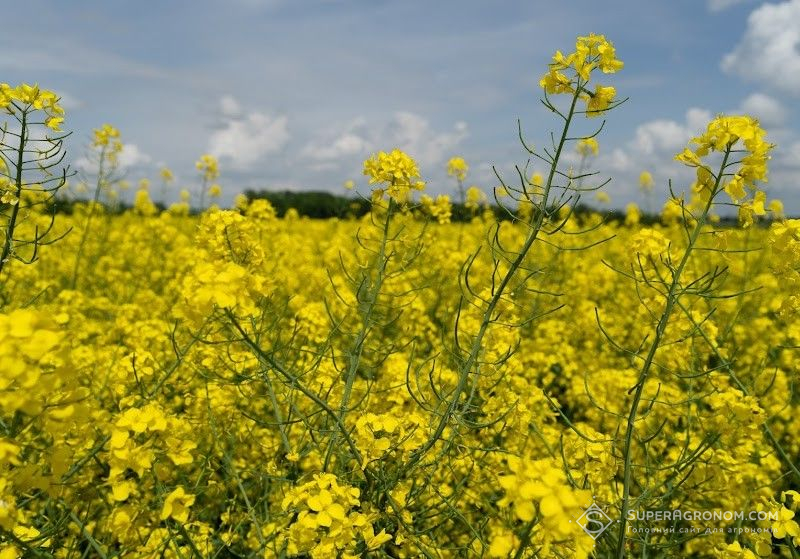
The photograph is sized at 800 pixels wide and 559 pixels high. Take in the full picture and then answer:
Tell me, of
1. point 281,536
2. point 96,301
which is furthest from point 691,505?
point 96,301

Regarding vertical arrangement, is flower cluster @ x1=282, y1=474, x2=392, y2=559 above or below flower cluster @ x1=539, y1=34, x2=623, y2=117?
below

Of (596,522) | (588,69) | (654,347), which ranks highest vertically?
(588,69)

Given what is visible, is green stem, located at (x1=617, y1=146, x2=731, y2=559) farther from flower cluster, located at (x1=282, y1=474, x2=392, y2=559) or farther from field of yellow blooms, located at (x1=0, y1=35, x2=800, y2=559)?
flower cluster, located at (x1=282, y1=474, x2=392, y2=559)

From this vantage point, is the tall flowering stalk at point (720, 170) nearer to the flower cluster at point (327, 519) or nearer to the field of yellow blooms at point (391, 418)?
the field of yellow blooms at point (391, 418)

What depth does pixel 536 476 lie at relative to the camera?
1240mm

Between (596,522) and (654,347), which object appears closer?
(654,347)

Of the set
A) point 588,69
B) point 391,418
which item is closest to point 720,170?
point 588,69

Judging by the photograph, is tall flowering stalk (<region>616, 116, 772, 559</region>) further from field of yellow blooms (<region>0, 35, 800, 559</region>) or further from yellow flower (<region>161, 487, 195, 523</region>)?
yellow flower (<region>161, 487, 195, 523</region>)

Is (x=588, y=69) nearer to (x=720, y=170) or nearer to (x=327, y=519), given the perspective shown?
(x=720, y=170)

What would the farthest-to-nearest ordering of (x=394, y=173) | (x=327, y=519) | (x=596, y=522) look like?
(x=394, y=173) < (x=596, y=522) < (x=327, y=519)

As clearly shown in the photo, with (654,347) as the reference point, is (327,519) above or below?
below

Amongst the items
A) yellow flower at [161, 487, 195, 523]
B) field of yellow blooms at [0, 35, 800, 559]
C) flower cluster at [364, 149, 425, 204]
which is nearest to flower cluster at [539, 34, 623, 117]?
field of yellow blooms at [0, 35, 800, 559]

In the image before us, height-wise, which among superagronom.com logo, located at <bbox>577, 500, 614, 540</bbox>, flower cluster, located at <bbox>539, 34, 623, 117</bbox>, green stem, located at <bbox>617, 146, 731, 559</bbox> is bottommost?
superagronom.com logo, located at <bbox>577, 500, 614, 540</bbox>

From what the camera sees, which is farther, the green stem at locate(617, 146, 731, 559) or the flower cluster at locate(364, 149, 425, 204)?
the flower cluster at locate(364, 149, 425, 204)
